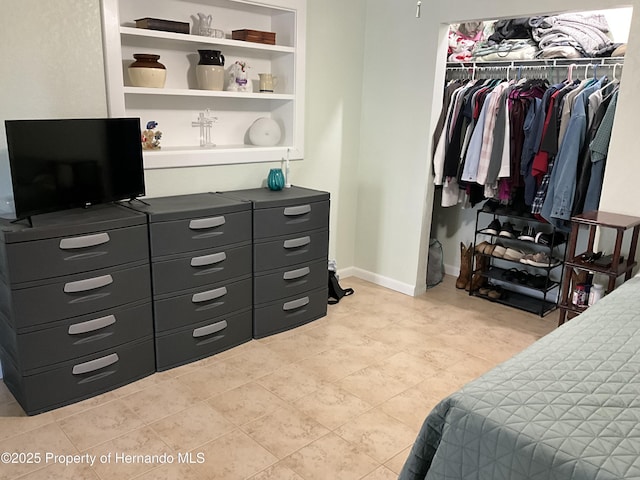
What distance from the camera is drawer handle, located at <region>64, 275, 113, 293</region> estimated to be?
2.42 meters

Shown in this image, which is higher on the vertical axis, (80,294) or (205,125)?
(205,125)

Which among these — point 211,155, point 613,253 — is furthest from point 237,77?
point 613,253

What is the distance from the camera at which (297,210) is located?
327 centimetres

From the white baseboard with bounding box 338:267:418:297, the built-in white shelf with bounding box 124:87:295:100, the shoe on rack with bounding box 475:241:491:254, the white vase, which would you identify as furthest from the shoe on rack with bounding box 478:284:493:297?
the white vase

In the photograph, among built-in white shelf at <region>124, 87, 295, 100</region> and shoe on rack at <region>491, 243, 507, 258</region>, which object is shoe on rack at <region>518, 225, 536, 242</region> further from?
built-in white shelf at <region>124, 87, 295, 100</region>

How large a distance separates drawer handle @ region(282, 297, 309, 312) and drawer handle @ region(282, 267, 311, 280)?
16 centimetres

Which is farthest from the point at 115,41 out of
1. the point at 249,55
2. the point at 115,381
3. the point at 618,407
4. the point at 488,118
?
the point at 618,407

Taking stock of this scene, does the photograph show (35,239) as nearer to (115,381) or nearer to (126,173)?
(126,173)

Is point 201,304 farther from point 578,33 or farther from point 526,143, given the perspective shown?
point 578,33

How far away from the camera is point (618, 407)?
1.37 meters

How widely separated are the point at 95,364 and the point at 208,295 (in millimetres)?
668

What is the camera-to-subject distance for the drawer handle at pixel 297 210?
10.6 ft

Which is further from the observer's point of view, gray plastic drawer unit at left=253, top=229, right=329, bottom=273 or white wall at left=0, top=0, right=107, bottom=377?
gray plastic drawer unit at left=253, top=229, right=329, bottom=273

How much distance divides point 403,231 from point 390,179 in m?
0.42
